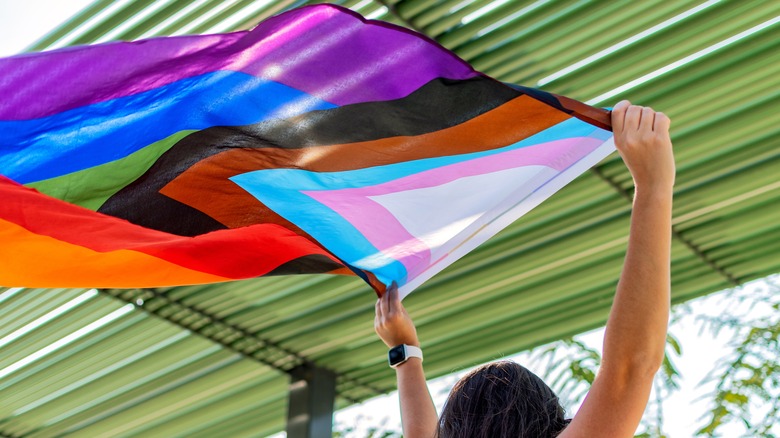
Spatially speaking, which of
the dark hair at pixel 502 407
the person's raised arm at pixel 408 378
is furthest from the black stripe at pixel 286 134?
the dark hair at pixel 502 407

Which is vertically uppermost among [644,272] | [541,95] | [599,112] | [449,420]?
[541,95]

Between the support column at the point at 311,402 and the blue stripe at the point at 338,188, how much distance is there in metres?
4.46

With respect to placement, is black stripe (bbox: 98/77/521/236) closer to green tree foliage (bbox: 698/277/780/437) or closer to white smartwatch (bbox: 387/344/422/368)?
white smartwatch (bbox: 387/344/422/368)

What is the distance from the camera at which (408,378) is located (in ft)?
10.5

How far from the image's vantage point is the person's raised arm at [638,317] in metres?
2.08

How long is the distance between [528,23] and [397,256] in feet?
5.81

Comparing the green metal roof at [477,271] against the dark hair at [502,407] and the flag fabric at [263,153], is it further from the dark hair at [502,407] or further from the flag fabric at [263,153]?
the dark hair at [502,407]

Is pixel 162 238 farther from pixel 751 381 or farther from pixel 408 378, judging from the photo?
pixel 751 381

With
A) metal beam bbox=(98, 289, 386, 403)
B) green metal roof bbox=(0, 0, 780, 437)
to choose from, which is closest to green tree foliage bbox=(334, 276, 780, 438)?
green metal roof bbox=(0, 0, 780, 437)

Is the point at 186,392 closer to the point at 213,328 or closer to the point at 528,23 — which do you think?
the point at 213,328

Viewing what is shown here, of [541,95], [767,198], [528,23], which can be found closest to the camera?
[541,95]

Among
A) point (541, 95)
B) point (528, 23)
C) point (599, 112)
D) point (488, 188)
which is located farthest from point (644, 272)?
point (528, 23)

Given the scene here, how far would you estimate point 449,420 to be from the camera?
7.39ft

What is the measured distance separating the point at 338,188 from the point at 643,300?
1.67 meters
